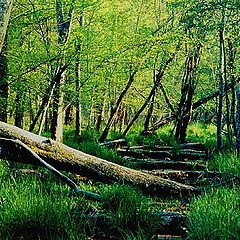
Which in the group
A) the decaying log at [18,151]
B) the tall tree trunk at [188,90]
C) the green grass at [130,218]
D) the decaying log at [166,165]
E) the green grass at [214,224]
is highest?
the tall tree trunk at [188,90]

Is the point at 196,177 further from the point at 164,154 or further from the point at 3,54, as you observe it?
the point at 3,54

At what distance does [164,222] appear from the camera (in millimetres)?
3436

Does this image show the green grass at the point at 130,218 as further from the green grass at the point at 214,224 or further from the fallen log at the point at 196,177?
the fallen log at the point at 196,177

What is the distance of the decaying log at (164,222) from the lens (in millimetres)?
3377

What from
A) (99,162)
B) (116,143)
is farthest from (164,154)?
(99,162)

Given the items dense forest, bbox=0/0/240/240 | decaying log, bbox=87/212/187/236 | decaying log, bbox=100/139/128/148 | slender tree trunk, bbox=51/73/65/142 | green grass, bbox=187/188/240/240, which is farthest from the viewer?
decaying log, bbox=100/139/128/148

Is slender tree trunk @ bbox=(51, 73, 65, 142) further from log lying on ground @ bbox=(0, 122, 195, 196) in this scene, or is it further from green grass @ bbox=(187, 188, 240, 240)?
green grass @ bbox=(187, 188, 240, 240)

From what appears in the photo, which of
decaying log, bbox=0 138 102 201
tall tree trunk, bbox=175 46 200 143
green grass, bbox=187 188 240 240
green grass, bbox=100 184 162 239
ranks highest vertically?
tall tree trunk, bbox=175 46 200 143

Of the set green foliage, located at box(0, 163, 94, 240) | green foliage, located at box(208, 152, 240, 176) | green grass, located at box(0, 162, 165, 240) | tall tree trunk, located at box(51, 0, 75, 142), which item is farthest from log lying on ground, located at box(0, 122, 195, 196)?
tall tree trunk, located at box(51, 0, 75, 142)

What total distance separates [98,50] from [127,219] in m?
5.50

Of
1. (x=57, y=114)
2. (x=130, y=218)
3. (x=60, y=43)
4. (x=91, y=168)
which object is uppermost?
(x=60, y=43)

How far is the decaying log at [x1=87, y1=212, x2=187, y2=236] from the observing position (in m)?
3.38

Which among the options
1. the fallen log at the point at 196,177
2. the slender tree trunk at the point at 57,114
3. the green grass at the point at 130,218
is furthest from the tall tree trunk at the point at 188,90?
the green grass at the point at 130,218

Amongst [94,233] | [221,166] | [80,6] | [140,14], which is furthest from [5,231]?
[140,14]
